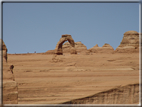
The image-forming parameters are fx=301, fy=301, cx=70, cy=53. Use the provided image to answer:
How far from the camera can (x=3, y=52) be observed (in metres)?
11.0

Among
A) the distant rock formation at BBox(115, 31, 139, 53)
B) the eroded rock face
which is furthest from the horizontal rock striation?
the eroded rock face

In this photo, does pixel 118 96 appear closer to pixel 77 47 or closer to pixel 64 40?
pixel 64 40

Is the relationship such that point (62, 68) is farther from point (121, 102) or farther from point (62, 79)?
point (121, 102)

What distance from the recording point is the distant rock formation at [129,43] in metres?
36.9

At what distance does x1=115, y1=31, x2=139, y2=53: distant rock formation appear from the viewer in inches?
1454

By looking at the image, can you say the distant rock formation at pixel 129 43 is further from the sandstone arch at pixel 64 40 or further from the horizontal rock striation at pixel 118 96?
the horizontal rock striation at pixel 118 96

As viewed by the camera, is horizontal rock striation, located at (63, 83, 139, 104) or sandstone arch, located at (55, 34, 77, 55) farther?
sandstone arch, located at (55, 34, 77, 55)

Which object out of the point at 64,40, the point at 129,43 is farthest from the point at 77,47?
the point at 64,40


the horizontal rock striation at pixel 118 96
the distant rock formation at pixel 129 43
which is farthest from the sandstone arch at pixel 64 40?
the horizontal rock striation at pixel 118 96

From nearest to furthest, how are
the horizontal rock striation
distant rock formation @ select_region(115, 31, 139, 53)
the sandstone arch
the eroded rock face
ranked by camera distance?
the horizontal rock striation, the sandstone arch, distant rock formation @ select_region(115, 31, 139, 53), the eroded rock face

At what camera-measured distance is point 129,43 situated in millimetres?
39281

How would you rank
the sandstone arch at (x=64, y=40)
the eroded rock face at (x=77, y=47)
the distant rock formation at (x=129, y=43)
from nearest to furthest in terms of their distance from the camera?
the sandstone arch at (x=64, y=40), the distant rock formation at (x=129, y=43), the eroded rock face at (x=77, y=47)

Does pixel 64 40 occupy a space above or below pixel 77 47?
below

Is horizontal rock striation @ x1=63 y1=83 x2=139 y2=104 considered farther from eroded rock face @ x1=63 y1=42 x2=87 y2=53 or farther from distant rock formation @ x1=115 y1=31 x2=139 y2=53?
eroded rock face @ x1=63 y1=42 x2=87 y2=53
